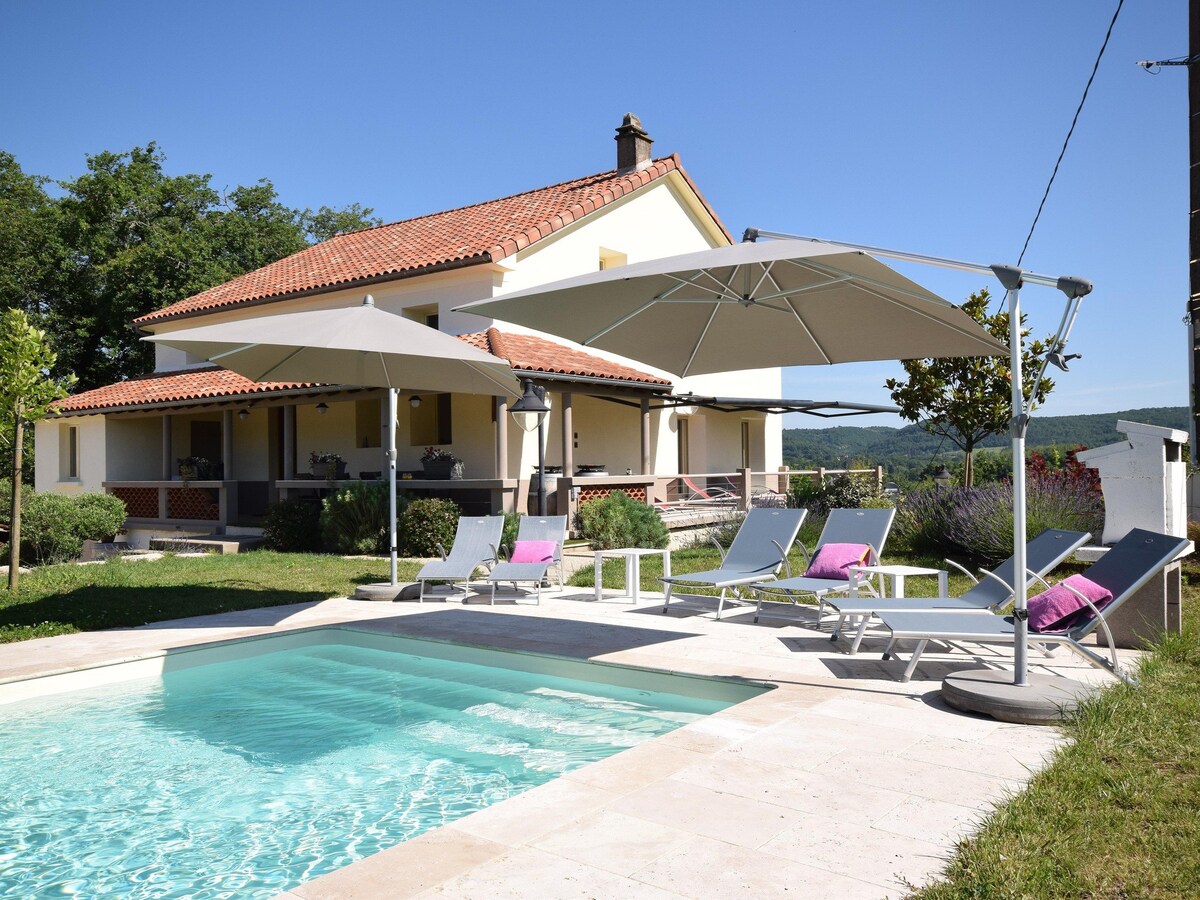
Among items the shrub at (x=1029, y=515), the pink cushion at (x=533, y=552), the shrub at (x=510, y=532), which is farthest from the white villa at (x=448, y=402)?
the shrub at (x=1029, y=515)

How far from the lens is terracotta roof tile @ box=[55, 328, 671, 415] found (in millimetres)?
17172

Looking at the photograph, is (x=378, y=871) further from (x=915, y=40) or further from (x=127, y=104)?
(x=127, y=104)

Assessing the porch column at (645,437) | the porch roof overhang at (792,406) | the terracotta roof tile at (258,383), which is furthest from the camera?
the porch roof overhang at (792,406)

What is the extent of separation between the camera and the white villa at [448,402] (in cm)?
1838

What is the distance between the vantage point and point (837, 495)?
15.7 metres

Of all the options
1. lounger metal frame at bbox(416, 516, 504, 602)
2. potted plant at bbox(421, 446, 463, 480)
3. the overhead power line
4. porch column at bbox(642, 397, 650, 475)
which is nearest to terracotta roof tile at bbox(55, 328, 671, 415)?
porch column at bbox(642, 397, 650, 475)

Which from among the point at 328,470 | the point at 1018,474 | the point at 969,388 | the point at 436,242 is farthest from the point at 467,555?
the point at 436,242

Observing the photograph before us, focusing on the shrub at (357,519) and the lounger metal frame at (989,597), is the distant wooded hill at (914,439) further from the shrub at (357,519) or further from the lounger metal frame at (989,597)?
the lounger metal frame at (989,597)

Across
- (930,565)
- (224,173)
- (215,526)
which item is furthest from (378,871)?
(224,173)

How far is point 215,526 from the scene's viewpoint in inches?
782

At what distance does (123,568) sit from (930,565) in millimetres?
12308

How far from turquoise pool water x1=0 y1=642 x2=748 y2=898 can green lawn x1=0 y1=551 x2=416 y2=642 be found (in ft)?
8.01

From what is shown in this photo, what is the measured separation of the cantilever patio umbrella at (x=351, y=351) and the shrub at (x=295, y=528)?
24.5ft

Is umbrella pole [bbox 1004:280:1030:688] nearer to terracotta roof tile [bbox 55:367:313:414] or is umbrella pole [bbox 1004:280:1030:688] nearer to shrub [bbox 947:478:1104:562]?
shrub [bbox 947:478:1104:562]
